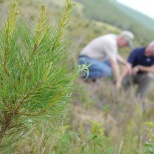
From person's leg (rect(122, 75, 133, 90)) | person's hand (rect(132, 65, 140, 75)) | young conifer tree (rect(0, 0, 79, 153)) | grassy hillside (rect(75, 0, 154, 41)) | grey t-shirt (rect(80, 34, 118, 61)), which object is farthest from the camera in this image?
grassy hillside (rect(75, 0, 154, 41))

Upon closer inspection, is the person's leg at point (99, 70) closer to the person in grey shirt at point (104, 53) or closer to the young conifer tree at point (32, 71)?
the person in grey shirt at point (104, 53)

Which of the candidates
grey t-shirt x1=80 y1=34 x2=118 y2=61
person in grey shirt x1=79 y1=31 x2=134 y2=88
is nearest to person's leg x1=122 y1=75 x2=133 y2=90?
person in grey shirt x1=79 y1=31 x2=134 y2=88

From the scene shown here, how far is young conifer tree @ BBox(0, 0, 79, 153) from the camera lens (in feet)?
3.59

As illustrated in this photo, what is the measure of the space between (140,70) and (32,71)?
5483 mm

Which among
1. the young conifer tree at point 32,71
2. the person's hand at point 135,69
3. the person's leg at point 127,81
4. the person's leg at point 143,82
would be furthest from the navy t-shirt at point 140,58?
the young conifer tree at point 32,71

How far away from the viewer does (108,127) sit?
384 cm

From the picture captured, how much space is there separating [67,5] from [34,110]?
0.42 metres

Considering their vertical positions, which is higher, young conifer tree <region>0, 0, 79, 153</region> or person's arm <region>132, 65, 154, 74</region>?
young conifer tree <region>0, 0, 79, 153</region>

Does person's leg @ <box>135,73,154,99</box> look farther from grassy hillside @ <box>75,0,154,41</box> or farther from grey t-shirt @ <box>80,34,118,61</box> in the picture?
grassy hillside @ <box>75,0,154,41</box>

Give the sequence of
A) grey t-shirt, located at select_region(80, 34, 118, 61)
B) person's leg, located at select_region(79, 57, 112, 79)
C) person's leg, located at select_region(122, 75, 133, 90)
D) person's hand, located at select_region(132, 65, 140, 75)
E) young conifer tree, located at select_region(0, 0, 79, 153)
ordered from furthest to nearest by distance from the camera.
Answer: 1. person's leg, located at select_region(122, 75, 133, 90)
2. person's hand, located at select_region(132, 65, 140, 75)
3. person's leg, located at select_region(79, 57, 112, 79)
4. grey t-shirt, located at select_region(80, 34, 118, 61)
5. young conifer tree, located at select_region(0, 0, 79, 153)

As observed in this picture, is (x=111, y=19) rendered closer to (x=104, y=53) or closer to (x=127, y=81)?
(x=127, y=81)

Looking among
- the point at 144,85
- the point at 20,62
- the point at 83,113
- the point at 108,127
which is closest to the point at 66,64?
the point at 20,62

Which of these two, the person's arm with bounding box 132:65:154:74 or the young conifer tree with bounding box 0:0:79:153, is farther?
the person's arm with bounding box 132:65:154:74

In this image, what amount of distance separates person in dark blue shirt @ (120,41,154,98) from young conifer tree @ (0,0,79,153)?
4.95 m
